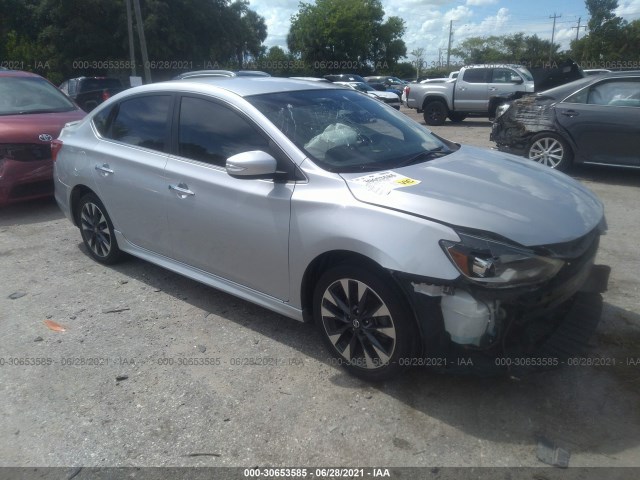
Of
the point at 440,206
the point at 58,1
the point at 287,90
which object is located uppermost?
the point at 58,1

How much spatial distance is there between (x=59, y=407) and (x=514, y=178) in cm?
306

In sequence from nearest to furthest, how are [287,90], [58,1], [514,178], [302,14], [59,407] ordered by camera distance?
[59,407] < [514,178] < [287,90] < [58,1] < [302,14]

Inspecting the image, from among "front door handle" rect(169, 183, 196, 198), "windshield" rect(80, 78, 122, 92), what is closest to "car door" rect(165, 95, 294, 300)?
"front door handle" rect(169, 183, 196, 198)

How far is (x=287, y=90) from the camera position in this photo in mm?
4090

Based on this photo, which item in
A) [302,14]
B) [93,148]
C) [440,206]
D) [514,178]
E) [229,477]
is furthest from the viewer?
[302,14]

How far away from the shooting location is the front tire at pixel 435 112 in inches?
699

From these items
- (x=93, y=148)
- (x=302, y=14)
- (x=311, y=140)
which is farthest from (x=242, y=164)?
(x=302, y=14)

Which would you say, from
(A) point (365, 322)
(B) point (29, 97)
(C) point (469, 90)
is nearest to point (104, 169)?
(A) point (365, 322)

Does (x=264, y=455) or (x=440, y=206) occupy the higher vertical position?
(x=440, y=206)

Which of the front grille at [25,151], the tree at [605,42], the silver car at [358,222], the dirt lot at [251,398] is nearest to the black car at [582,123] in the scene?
the dirt lot at [251,398]

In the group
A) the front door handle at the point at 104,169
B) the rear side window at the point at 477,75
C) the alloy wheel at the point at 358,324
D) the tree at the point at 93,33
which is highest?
the tree at the point at 93,33

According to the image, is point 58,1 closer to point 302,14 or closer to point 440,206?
point 302,14

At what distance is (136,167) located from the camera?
440cm

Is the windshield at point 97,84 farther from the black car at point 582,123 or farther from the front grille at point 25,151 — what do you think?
the black car at point 582,123
